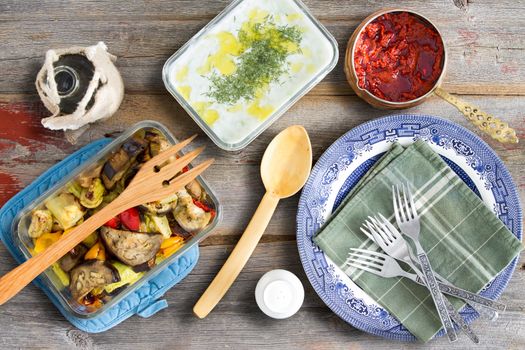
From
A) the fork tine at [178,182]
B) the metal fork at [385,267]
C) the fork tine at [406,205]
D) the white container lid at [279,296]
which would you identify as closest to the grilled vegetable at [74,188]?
the fork tine at [178,182]

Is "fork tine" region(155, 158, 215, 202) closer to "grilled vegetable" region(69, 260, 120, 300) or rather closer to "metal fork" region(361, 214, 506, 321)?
"grilled vegetable" region(69, 260, 120, 300)

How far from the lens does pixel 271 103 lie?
157cm

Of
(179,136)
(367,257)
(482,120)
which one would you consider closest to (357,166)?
(367,257)

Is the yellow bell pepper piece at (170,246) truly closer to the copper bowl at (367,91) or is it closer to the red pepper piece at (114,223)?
the red pepper piece at (114,223)

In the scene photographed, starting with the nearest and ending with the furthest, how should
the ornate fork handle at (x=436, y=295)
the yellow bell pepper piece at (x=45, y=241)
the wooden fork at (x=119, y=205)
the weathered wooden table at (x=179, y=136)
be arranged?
the wooden fork at (x=119, y=205) → the yellow bell pepper piece at (x=45, y=241) → the ornate fork handle at (x=436, y=295) → the weathered wooden table at (x=179, y=136)

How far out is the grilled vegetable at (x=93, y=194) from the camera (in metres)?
1.37

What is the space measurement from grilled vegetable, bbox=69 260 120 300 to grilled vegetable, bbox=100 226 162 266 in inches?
1.4

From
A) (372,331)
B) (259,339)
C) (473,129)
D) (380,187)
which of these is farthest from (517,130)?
(259,339)

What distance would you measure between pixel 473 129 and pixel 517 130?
12 centimetres

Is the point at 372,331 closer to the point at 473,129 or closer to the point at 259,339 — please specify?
the point at 259,339

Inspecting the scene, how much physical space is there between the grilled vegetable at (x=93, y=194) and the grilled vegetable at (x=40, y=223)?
8 cm

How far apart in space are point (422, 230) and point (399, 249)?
80 mm

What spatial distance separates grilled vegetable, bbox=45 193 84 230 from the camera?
137 cm

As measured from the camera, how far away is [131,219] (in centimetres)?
138
